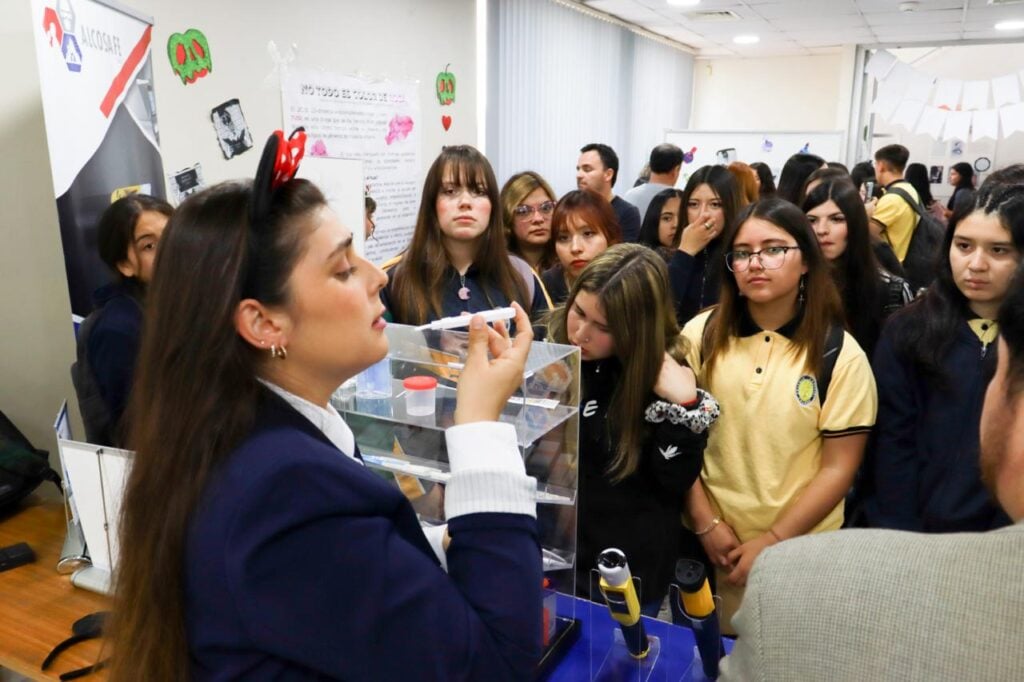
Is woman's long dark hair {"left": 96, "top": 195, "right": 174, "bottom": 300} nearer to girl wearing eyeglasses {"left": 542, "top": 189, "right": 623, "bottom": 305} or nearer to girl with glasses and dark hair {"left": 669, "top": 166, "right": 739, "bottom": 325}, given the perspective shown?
girl wearing eyeglasses {"left": 542, "top": 189, "right": 623, "bottom": 305}

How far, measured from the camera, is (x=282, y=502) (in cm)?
69

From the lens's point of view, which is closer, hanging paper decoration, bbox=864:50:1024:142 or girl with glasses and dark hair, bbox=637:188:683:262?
girl with glasses and dark hair, bbox=637:188:683:262

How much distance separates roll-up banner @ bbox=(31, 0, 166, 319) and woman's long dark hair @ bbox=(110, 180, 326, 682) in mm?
1433

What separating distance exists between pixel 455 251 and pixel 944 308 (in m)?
1.35

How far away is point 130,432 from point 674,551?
1.27 metres

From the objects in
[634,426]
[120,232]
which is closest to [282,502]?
[634,426]

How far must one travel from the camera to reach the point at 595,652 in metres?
1.28

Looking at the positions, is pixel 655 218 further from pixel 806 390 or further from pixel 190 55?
pixel 190 55

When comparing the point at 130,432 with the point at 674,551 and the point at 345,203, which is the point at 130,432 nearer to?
the point at 674,551

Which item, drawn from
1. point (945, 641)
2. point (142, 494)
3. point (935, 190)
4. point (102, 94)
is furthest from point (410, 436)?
point (935, 190)

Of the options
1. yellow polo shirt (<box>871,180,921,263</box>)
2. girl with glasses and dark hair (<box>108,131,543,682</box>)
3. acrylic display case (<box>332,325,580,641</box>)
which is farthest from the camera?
yellow polo shirt (<box>871,180,921,263</box>)

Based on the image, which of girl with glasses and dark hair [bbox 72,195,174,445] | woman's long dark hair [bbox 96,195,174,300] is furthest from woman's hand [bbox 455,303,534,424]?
woman's long dark hair [bbox 96,195,174,300]

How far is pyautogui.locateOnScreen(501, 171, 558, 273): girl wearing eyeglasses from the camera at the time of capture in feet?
10.4

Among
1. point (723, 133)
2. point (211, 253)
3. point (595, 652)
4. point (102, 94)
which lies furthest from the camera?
point (723, 133)
